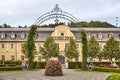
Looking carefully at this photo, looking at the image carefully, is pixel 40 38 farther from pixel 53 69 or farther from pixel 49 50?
pixel 53 69

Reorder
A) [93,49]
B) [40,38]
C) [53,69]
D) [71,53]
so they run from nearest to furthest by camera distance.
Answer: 1. [53,69]
2. [93,49]
3. [71,53]
4. [40,38]

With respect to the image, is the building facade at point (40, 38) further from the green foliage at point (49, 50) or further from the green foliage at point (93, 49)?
the green foliage at point (93, 49)

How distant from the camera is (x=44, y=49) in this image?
60.8 metres

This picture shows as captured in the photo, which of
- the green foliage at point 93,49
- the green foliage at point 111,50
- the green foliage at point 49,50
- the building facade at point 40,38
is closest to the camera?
the green foliage at point 111,50

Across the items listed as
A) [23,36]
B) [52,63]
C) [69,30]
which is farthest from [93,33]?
[52,63]

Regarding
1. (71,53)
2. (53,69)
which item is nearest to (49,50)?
(71,53)

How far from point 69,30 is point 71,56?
894 cm

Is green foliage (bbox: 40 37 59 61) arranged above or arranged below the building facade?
below

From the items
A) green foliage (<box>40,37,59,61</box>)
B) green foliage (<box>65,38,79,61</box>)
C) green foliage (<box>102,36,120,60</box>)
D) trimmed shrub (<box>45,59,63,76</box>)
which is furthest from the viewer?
green foliage (<box>65,38,79,61</box>)

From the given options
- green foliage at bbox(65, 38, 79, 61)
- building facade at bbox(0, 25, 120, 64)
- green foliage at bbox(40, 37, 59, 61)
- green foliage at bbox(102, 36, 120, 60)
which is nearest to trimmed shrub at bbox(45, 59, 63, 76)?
green foliage at bbox(102, 36, 120, 60)

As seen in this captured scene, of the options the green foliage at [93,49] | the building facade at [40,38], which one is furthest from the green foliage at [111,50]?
the building facade at [40,38]

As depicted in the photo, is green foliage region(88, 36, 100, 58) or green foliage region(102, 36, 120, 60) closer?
green foliage region(102, 36, 120, 60)

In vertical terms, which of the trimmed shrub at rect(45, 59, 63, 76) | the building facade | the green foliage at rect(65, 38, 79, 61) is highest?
the building facade

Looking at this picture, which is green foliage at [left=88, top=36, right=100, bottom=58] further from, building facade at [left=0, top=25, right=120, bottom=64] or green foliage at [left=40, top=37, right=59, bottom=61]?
building facade at [left=0, top=25, right=120, bottom=64]
